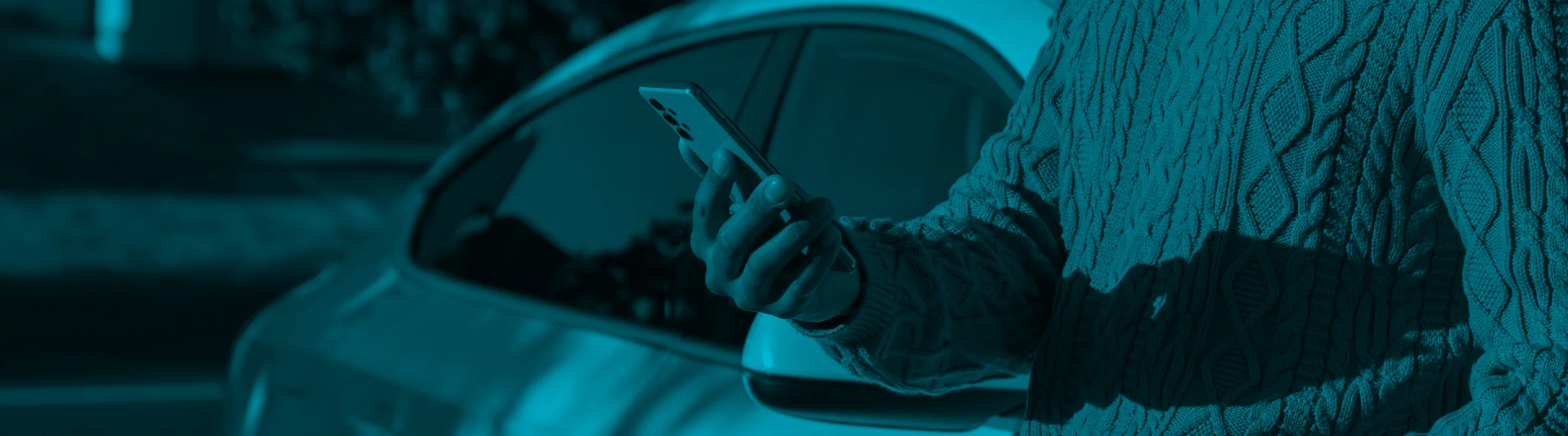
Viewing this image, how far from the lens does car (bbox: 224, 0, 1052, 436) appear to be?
71.5 inches

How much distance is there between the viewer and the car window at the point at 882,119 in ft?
6.20

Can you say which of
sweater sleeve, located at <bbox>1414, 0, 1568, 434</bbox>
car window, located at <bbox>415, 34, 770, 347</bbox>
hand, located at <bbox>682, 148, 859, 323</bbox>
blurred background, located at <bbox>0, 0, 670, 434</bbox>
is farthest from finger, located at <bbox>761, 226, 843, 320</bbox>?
blurred background, located at <bbox>0, 0, 670, 434</bbox>

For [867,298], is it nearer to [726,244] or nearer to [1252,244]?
[726,244]

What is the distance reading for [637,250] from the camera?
219cm

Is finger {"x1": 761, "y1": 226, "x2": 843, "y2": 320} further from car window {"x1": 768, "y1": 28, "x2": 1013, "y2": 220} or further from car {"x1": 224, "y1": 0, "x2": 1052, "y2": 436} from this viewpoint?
car window {"x1": 768, "y1": 28, "x2": 1013, "y2": 220}

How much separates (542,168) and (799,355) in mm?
988

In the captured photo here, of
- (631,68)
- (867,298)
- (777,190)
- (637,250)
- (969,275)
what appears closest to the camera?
(777,190)

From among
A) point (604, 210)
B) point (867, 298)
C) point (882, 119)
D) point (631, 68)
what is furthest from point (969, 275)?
point (631, 68)

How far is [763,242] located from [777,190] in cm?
7

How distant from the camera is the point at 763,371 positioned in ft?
5.35

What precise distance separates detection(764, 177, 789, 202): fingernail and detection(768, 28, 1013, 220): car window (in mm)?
773

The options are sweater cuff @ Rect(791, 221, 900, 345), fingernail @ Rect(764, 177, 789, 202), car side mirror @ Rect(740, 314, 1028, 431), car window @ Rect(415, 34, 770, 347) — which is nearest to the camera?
fingernail @ Rect(764, 177, 789, 202)

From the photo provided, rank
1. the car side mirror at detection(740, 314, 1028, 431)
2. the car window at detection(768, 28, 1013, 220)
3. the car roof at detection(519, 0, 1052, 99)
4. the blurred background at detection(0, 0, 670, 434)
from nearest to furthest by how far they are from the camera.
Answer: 1. the car side mirror at detection(740, 314, 1028, 431)
2. the car roof at detection(519, 0, 1052, 99)
3. the car window at detection(768, 28, 1013, 220)
4. the blurred background at detection(0, 0, 670, 434)

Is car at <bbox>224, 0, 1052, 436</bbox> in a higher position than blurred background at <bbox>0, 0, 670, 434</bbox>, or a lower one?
higher
